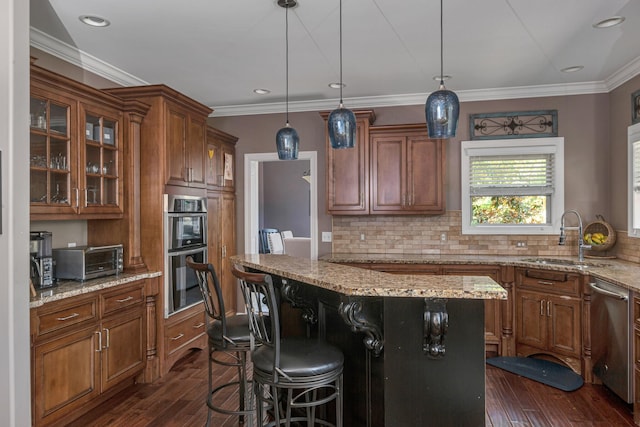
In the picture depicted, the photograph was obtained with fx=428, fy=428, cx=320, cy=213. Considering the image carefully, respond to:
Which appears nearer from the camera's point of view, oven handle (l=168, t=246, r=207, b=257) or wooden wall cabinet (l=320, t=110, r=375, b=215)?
oven handle (l=168, t=246, r=207, b=257)

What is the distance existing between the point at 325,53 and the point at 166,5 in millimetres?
1343

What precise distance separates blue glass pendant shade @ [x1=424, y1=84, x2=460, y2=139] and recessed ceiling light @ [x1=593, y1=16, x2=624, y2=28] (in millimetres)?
1705

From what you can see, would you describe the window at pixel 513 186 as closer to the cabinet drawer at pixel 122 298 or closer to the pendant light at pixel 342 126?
the pendant light at pixel 342 126

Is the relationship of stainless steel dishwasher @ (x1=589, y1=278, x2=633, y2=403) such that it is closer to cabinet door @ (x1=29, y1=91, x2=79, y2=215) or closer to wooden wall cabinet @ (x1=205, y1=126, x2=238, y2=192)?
wooden wall cabinet @ (x1=205, y1=126, x2=238, y2=192)

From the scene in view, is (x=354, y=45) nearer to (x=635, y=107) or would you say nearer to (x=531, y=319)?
(x=635, y=107)

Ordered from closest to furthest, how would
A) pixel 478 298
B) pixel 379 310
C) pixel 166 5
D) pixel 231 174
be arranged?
pixel 478 298, pixel 379 310, pixel 166 5, pixel 231 174

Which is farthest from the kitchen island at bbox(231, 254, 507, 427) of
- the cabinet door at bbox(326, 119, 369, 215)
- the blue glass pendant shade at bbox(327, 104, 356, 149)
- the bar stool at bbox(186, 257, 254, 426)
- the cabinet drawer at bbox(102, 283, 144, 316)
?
the cabinet door at bbox(326, 119, 369, 215)

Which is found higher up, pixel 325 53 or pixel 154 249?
pixel 325 53

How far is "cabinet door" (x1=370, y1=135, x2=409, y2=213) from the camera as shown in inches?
181

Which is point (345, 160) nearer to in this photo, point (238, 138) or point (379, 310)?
point (238, 138)

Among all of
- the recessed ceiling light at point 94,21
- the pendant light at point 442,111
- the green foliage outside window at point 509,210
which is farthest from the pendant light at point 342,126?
the green foliage outside window at point 509,210

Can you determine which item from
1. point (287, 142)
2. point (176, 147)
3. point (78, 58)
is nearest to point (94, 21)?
point (78, 58)

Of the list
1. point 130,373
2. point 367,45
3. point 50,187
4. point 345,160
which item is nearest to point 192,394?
point 130,373

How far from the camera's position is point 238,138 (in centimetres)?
541
